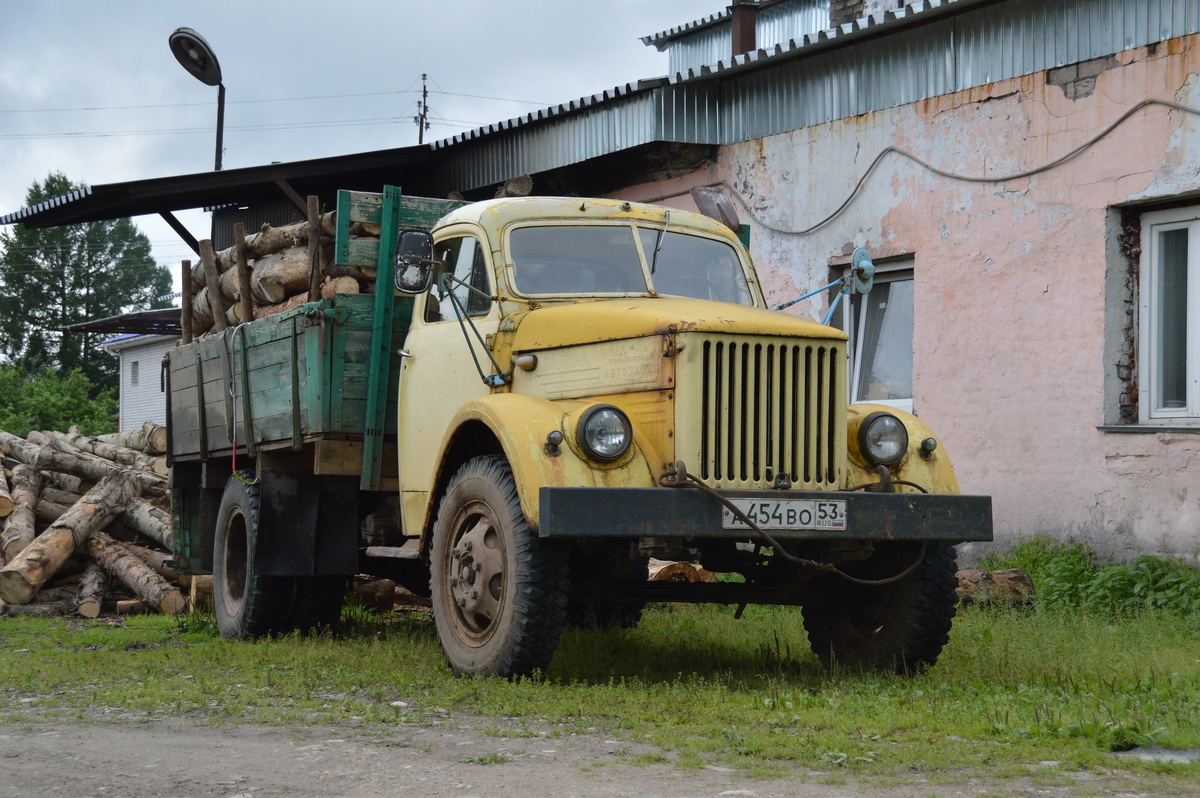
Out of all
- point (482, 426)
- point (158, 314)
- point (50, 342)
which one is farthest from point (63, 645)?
point (50, 342)

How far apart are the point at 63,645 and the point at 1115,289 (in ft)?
24.7

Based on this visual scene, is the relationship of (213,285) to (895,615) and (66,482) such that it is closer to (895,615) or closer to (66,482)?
(66,482)

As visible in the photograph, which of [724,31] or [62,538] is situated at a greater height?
[724,31]

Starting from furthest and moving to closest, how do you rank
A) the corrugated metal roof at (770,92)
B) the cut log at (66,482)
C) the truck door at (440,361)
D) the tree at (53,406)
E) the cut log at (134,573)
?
the tree at (53,406) → the cut log at (66,482) → the cut log at (134,573) → the corrugated metal roof at (770,92) → the truck door at (440,361)

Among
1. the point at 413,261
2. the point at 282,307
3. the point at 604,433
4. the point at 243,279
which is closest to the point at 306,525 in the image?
the point at 282,307

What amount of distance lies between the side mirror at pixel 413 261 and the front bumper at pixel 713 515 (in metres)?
1.77

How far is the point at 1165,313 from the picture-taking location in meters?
9.76

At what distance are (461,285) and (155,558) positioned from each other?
6.34m

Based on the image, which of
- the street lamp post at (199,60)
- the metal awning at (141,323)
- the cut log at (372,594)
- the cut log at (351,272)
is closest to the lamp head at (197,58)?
the street lamp post at (199,60)

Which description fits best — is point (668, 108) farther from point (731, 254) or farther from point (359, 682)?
point (359, 682)

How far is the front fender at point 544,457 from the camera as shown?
5.92m

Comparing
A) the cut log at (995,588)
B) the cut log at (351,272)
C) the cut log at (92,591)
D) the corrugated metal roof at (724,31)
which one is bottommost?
the cut log at (92,591)

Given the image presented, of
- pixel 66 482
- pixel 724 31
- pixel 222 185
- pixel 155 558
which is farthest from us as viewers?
pixel 724 31

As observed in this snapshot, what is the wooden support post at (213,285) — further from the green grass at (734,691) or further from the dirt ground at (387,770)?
the dirt ground at (387,770)
